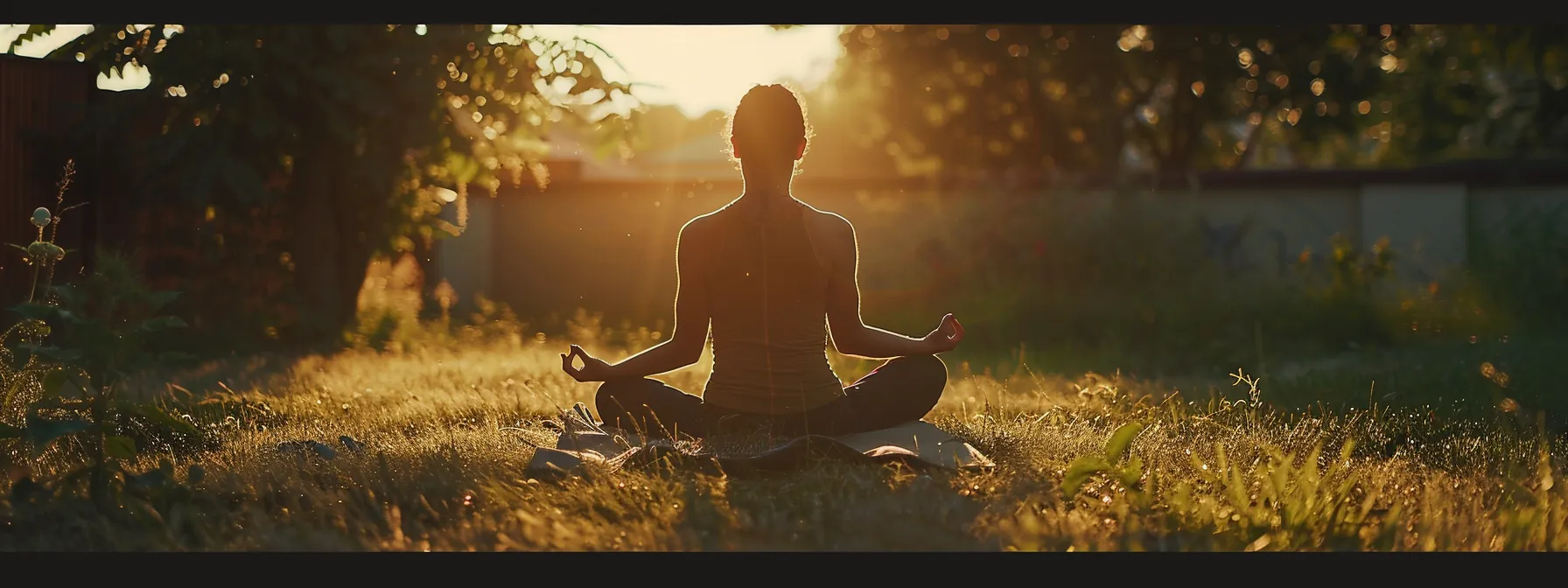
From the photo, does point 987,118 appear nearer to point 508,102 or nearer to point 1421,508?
point 508,102

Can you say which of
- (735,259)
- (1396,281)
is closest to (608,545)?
(735,259)

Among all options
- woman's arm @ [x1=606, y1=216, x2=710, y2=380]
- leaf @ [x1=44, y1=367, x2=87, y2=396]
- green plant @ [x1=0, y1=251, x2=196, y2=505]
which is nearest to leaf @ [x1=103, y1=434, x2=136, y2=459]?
green plant @ [x1=0, y1=251, x2=196, y2=505]

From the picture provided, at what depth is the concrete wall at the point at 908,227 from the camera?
1520 cm

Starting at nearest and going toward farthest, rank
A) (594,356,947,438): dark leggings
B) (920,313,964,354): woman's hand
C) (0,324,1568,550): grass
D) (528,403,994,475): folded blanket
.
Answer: (0,324,1568,550): grass → (528,403,994,475): folded blanket → (920,313,964,354): woman's hand → (594,356,947,438): dark leggings

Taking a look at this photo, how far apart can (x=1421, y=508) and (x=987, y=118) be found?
22.4 m

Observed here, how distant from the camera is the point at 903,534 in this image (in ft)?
12.3

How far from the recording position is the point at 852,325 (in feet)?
16.2

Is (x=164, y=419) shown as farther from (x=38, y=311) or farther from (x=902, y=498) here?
(x=902, y=498)

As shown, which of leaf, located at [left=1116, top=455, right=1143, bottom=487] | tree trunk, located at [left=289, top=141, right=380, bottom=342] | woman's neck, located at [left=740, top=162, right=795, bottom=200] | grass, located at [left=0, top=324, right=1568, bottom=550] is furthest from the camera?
tree trunk, located at [left=289, top=141, right=380, bottom=342]

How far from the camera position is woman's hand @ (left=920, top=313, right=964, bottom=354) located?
4836mm

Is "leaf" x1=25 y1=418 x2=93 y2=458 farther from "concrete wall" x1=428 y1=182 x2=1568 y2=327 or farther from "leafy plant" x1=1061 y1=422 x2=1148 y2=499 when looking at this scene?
"concrete wall" x1=428 y1=182 x2=1568 y2=327

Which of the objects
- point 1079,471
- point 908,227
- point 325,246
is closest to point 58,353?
point 1079,471

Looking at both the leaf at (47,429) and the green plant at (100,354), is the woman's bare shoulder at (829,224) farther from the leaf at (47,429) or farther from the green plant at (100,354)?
the leaf at (47,429)

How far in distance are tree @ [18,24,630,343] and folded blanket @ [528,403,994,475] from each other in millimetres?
5854
